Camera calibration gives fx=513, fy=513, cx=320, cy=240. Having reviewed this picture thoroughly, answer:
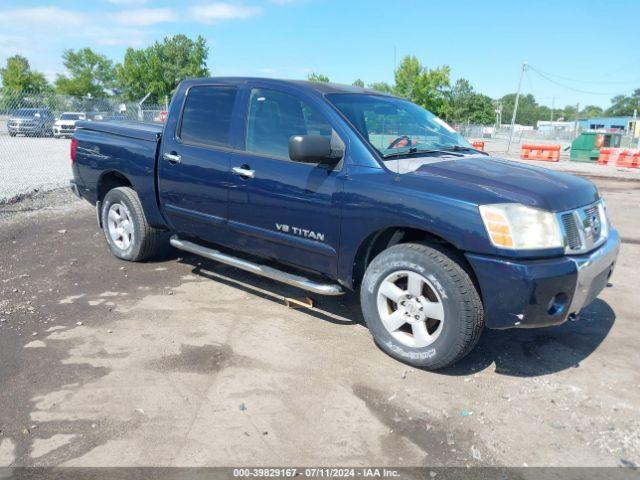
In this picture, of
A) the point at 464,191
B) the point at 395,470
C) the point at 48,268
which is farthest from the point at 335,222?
the point at 48,268

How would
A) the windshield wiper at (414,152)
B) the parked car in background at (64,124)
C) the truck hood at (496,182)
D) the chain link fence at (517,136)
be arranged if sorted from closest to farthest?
the truck hood at (496,182)
the windshield wiper at (414,152)
the parked car in background at (64,124)
the chain link fence at (517,136)

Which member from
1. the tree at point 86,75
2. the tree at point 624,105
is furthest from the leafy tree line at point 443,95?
the tree at point 86,75

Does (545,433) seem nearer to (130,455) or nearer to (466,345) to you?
(466,345)

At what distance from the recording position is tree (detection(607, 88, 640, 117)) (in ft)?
372

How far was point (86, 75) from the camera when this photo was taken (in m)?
66.2

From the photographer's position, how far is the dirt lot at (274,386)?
2.70 metres

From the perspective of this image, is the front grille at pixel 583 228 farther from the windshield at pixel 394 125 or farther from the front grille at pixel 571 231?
the windshield at pixel 394 125

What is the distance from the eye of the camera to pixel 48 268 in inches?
220

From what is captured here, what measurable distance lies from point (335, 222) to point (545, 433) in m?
1.88

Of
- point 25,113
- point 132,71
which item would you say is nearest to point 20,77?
point 132,71

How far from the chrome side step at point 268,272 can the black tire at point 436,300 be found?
1.09 feet

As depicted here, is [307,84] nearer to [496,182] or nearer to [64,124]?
[496,182]

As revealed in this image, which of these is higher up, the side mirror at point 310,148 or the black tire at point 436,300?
the side mirror at point 310,148

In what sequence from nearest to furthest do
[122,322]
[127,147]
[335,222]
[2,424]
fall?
1. [2,424]
2. [335,222]
3. [122,322]
4. [127,147]
